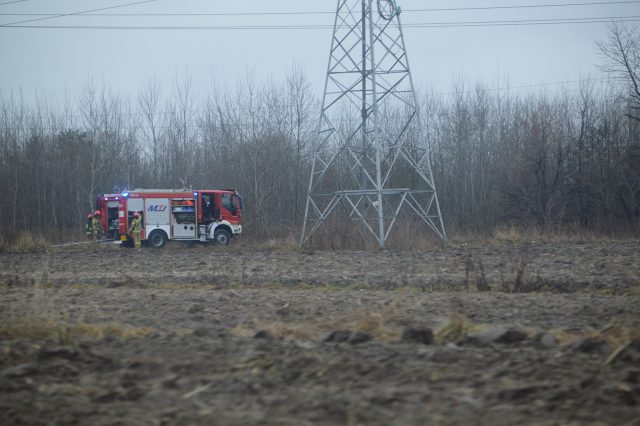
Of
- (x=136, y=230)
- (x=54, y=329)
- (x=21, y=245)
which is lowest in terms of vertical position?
(x=54, y=329)

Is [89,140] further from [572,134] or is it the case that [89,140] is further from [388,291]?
[388,291]

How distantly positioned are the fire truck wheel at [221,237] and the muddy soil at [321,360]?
808 inches

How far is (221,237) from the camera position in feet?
105

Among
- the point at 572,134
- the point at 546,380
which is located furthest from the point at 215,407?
the point at 572,134

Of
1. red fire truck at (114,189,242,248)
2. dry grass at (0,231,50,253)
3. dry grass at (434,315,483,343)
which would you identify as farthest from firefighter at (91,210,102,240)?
dry grass at (434,315,483,343)

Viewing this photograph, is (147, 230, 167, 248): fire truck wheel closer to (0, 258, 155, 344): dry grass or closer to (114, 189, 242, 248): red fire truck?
(114, 189, 242, 248): red fire truck

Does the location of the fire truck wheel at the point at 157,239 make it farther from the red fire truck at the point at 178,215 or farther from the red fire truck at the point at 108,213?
the red fire truck at the point at 108,213

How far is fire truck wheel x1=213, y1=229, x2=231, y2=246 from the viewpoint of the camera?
3173 cm

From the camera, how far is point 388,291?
38.8 feet

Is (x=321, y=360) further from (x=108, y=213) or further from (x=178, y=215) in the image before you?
(x=108, y=213)

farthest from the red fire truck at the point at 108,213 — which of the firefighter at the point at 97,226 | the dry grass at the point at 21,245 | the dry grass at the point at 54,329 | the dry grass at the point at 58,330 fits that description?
the dry grass at the point at 58,330

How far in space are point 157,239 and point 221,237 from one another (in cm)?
303

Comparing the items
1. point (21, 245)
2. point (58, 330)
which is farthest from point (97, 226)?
point (58, 330)

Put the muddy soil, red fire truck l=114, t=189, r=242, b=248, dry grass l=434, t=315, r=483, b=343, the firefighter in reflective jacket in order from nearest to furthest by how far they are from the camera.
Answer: the muddy soil → dry grass l=434, t=315, r=483, b=343 → the firefighter in reflective jacket → red fire truck l=114, t=189, r=242, b=248
